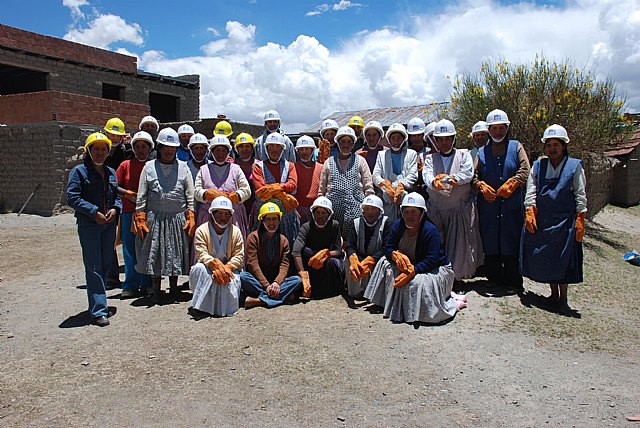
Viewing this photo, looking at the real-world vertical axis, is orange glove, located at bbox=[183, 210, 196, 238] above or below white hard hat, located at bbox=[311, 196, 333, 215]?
below

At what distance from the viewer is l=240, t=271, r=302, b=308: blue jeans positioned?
507cm

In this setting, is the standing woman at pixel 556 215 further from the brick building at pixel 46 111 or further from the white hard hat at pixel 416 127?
the brick building at pixel 46 111

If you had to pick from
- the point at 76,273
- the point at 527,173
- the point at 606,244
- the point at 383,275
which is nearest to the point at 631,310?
the point at 527,173

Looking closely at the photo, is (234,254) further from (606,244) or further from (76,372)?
(606,244)

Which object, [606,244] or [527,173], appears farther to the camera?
[606,244]

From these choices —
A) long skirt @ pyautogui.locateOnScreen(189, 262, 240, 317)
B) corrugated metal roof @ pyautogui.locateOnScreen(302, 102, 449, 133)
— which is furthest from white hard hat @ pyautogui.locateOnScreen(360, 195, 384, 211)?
corrugated metal roof @ pyautogui.locateOnScreen(302, 102, 449, 133)

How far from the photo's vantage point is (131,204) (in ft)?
18.0

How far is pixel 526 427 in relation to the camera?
9.32 feet

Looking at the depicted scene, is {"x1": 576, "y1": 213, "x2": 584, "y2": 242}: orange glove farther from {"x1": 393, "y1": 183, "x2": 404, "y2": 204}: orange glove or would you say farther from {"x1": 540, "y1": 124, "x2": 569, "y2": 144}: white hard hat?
{"x1": 393, "y1": 183, "x2": 404, "y2": 204}: orange glove

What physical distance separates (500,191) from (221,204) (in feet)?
9.30

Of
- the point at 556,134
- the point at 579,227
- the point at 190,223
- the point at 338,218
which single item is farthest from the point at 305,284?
the point at 556,134

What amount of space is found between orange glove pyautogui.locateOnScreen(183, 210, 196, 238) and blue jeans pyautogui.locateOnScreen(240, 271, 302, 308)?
67 centimetres

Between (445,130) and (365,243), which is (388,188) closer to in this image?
(365,243)

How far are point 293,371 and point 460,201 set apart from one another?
2751mm
